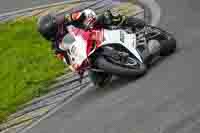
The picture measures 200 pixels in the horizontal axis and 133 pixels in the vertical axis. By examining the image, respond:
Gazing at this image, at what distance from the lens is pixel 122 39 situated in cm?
1322

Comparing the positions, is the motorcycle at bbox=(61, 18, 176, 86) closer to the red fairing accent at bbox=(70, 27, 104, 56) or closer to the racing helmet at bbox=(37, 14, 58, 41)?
the red fairing accent at bbox=(70, 27, 104, 56)

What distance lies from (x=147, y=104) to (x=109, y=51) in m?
1.88

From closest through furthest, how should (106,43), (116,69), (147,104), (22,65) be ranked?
1. (147,104)
2. (116,69)
3. (106,43)
4. (22,65)

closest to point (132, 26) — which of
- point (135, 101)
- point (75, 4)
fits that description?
point (135, 101)

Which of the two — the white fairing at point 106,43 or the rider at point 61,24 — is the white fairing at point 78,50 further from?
the rider at point 61,24

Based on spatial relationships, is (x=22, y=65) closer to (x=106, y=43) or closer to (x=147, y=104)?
(x=106, y=43)

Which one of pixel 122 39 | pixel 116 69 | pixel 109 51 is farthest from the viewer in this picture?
pixel 122 39

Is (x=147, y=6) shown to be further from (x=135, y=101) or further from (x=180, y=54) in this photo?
(x=135, y=101)

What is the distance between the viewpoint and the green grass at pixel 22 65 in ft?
48.0

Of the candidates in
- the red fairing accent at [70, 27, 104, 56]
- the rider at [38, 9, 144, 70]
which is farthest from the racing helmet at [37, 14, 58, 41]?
the red fairing accent at [70, 27, 104, 56]

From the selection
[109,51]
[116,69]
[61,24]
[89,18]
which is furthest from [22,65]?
[116,69]

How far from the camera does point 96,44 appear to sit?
1289 centimetres

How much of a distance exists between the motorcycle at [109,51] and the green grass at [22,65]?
191 cm

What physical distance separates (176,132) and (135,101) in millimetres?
1756
